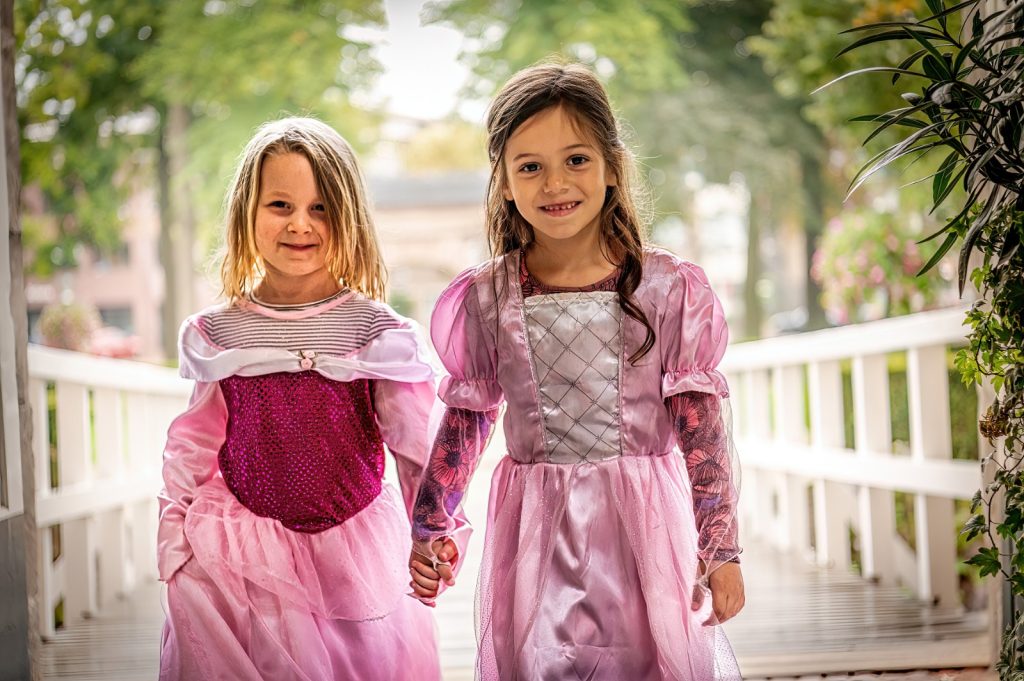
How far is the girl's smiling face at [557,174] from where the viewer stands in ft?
6.77

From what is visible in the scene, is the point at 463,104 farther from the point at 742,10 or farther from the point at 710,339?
the point at 710,339

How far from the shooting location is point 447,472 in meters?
2.14

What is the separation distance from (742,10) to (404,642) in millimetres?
13864

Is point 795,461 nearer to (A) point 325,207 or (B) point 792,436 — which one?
(B) point 792,436

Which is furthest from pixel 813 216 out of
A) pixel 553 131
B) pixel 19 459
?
pixel 19 459

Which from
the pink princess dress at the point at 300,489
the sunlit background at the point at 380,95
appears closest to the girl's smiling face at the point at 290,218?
the pink princess dress at the point at 300,489

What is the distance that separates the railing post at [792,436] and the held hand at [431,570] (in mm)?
3085

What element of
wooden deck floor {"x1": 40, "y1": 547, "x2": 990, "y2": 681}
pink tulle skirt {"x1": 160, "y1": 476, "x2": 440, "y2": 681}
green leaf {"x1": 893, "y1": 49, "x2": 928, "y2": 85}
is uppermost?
green leaf {"x1": 893, "y1": 49, "x2": 928, "y2": 85}

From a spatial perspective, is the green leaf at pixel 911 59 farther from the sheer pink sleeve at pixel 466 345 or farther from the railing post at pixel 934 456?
the railing post at pixel 934 456

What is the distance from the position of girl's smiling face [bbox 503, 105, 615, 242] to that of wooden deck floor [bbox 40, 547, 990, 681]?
4.98 feet

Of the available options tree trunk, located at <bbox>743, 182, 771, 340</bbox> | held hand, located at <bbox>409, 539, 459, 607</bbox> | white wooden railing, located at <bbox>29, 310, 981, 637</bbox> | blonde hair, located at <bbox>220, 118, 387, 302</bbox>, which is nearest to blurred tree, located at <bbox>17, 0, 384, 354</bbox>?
tree trunk, located at <bbox>743, 182, 771, 340</bbox>

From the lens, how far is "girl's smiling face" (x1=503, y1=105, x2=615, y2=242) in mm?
2064

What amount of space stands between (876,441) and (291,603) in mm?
2582

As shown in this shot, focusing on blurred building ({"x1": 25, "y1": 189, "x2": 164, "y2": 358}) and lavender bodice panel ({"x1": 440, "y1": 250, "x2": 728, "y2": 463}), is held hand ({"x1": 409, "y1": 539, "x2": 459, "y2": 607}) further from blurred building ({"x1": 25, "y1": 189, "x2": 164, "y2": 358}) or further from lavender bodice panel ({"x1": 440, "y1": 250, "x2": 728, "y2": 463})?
blurred building ({"x1": 25, "y1": 189, "x2": 164, "y2": 358})
